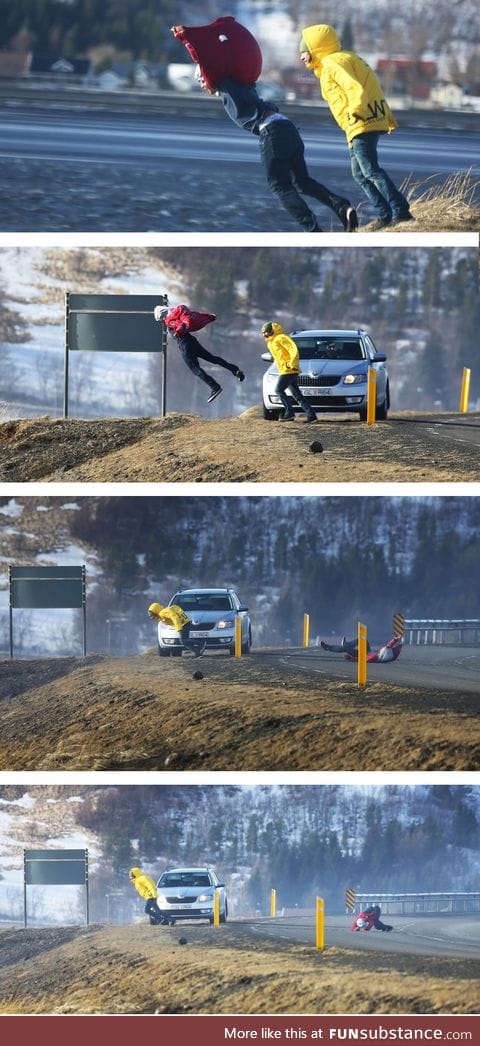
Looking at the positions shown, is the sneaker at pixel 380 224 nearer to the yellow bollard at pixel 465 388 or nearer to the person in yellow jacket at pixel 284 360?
the person in yellow jacket at pixel 284 360

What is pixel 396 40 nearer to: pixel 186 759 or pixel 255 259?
pixel 255 259

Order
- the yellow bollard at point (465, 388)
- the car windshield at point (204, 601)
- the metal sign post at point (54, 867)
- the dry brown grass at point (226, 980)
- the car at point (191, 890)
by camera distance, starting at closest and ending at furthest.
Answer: the dry brown grass at point (226, 980)
the car at point (191, 890)
the car windshield at point (204, 601)
the metal sign post at point (54, 867)
the yellow bollard at point (465, 388)

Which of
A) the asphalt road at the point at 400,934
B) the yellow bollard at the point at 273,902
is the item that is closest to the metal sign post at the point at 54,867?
the asphalt road at the point at 400,934

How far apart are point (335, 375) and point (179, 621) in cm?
291

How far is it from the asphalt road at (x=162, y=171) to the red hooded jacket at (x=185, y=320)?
1.15 meters

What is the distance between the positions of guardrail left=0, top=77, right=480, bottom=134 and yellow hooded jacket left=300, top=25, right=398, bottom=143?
2303 millimetres

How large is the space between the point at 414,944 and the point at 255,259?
8.12m

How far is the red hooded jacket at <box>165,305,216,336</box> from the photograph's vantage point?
18.4 meters

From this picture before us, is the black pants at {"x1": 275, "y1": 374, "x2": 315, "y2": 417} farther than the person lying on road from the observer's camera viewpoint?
No

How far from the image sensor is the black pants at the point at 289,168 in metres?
18.2

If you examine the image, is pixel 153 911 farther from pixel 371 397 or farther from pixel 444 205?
pixel 444 205

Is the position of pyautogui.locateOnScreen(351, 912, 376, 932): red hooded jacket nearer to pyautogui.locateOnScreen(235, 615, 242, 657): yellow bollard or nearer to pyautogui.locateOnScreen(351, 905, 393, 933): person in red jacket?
pyautogui.locateOnScreen(351, 905, 393, 933): person in red jacket

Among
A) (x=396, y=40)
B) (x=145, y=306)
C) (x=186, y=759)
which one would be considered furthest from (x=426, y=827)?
(x=396, y=40)

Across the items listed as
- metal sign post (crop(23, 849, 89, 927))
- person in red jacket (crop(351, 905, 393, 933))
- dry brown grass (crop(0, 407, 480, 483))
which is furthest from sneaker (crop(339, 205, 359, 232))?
metal sign post (crop(23, 849, 89, 927))
